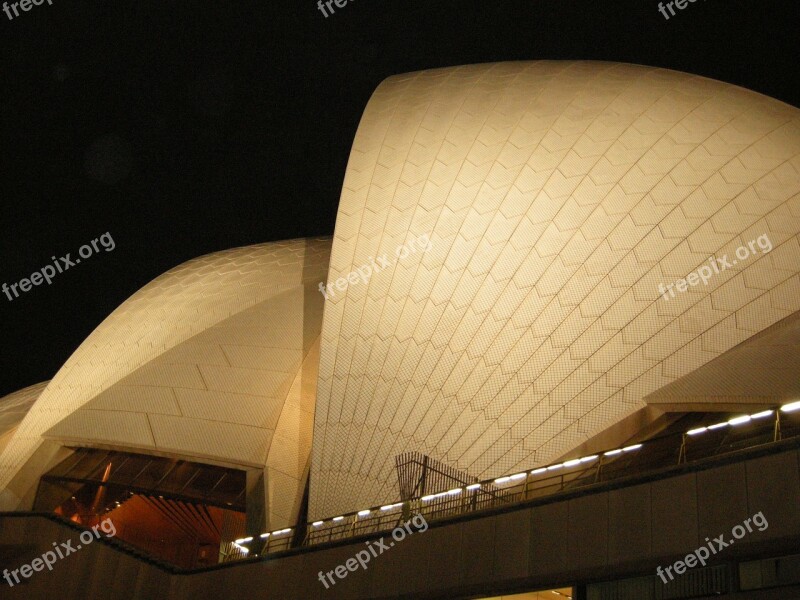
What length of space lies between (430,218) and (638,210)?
4397 millimetres

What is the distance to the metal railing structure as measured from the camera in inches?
458

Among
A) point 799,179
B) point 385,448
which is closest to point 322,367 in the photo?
point 385,448

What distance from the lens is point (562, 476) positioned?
13.5 meters

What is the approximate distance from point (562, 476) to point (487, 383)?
13.4 ft

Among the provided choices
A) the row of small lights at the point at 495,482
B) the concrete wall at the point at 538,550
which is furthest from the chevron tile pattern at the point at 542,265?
the concrete wall at the point at 538,550

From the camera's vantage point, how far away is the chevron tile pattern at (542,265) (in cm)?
1611

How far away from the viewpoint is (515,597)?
43.4 ft

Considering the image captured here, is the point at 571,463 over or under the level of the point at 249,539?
over

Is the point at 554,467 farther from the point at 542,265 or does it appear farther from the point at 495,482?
the point at 542,265

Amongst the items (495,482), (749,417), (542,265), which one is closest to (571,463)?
(495,482)

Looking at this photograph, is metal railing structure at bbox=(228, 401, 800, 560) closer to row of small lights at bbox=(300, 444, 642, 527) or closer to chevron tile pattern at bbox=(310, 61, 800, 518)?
row of small lights at bbox=(300, 444, 642, 527)

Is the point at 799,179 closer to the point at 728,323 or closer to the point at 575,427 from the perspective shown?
the point at 728,323

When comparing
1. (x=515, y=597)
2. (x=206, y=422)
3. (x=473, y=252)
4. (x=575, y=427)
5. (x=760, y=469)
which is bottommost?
(x=515, y=597)

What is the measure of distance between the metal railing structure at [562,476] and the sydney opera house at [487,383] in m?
0.04
